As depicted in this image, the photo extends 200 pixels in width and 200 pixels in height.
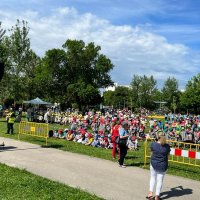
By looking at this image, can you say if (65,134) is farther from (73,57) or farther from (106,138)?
(73,57)

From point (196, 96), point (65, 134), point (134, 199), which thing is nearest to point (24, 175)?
point (134, 199)

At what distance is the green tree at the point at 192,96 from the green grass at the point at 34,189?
64.2 metres

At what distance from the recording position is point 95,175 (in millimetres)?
10992

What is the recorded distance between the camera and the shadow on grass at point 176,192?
9.09 meters

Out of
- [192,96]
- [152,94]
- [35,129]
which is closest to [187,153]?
[35,129]

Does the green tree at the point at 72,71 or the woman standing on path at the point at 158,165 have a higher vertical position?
the green tree at the point at 72,71

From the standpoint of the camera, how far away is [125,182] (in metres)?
10.2

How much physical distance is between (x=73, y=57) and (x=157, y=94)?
37219mm

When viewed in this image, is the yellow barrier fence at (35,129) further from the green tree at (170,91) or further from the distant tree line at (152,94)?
the green tree at (170,91)

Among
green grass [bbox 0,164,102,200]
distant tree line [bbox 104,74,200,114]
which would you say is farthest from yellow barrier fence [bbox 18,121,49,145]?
distant tree line [bbox 104,74,200,114]

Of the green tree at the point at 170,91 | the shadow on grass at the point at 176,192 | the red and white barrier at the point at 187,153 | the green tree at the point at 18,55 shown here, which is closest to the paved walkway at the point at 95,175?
the shadow on grass at the point at 176,192

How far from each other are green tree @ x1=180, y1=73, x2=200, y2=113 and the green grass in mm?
64247

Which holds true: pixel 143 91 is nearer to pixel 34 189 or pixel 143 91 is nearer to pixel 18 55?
pixel 18 55

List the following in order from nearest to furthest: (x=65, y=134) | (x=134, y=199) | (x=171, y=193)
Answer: (x=134, y=199)
(x=171, y=193)
(x=65, y=134)
